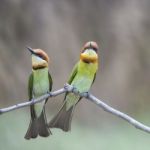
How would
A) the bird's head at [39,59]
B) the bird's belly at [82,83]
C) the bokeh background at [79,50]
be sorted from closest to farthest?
the bird's head at [39,59]
the bird's belly at [82,83]
the bokeh background at [79,50]

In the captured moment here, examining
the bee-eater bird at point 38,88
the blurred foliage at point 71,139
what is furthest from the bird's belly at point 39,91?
the blurred foliage at point 71,139

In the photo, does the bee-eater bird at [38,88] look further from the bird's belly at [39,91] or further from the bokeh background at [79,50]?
the bokeh background at [79,50]

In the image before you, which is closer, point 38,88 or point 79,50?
point 38,88

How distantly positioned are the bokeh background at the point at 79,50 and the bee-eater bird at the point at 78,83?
178 cm

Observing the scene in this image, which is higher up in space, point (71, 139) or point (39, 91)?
point (39, 91)

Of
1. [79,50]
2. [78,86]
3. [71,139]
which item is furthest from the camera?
[79,50]

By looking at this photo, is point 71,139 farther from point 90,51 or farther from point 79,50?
point 90,51

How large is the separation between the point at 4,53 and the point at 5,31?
0.39 feet

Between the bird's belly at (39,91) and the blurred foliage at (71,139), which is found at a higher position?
the bird's belly at (39,91)

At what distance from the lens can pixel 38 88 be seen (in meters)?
1.35

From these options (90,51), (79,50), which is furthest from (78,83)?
(79,50)

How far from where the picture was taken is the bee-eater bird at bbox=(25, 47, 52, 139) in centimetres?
130

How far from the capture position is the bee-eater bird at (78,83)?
135cm

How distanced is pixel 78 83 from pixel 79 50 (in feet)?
7.33
